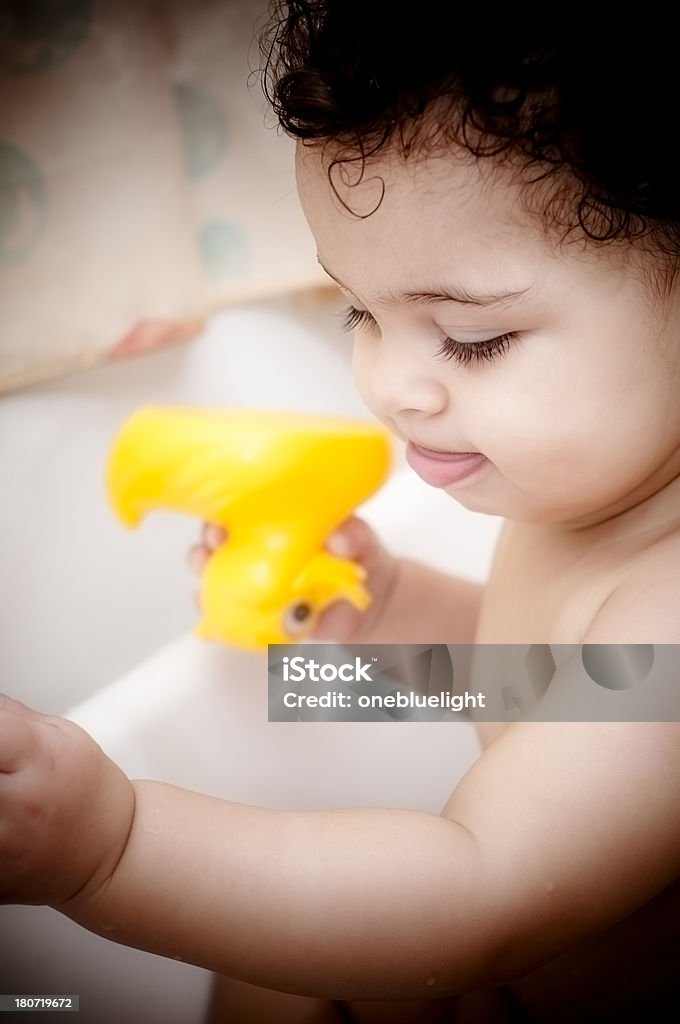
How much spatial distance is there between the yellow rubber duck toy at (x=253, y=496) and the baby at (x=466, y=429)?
23 cm

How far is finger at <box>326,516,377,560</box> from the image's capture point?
0.74m

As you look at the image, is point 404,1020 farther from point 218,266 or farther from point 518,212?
point 218,266

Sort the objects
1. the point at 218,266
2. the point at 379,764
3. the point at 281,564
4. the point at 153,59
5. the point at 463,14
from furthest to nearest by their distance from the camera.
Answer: the point at 218,266, the point at 153,59, the point at 379,764, the point at 281,564, the point at 463,14

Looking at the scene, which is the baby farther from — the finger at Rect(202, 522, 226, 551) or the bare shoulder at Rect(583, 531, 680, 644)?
the finger at Rect(202, 522, 226, 551)

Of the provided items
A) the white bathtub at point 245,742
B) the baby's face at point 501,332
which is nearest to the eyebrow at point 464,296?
the baby's face at point 501,332

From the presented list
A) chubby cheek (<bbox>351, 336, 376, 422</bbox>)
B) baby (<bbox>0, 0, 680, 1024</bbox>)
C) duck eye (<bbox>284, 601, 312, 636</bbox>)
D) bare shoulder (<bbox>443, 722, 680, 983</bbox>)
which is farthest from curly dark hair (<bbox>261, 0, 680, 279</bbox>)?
duck eye (<bbox>284, 601, 312, 636</bbox>)

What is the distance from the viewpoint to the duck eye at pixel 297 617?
69 cm

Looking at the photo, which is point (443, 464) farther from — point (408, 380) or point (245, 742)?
point (245, 742)

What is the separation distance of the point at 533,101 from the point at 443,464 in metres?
0.19

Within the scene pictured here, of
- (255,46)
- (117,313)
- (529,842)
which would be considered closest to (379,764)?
(529,842)

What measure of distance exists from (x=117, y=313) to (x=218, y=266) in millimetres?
165

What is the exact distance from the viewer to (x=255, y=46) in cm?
87

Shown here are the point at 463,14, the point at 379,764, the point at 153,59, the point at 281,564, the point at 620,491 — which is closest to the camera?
the point at 463,14

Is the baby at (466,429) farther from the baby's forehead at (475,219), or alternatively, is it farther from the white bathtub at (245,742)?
the white bathtub at (245,742)
